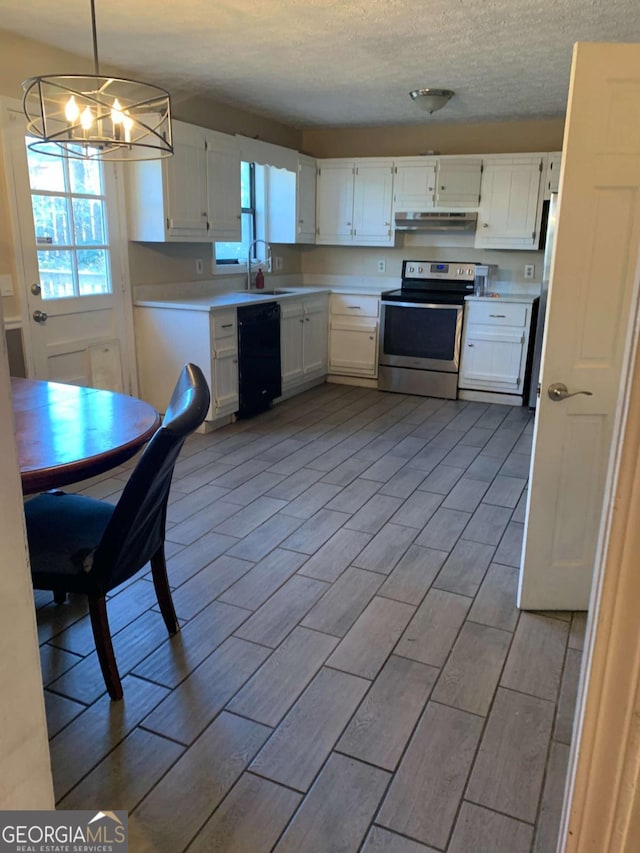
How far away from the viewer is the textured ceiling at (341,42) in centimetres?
299

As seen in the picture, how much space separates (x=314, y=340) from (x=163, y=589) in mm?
3858

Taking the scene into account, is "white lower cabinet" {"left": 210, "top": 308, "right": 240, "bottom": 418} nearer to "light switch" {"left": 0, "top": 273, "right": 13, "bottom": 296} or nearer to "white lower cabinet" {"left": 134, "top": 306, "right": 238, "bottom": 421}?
"white lower cabinet" {"left": 134, "top": 306, "right": 238, "bottom": 421}

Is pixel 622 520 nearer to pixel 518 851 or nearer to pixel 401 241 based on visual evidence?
pixel 518 851

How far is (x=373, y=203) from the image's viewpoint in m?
5.90

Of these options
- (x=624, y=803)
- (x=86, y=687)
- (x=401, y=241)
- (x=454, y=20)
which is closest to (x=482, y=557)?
(x=86, y=687)

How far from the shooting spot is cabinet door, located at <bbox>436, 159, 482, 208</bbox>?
5.46m

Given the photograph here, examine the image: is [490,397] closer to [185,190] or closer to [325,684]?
[185,190]

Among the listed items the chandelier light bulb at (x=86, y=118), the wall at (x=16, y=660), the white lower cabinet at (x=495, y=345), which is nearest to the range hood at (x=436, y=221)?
the white lower cabinet at (x=495, y=345)

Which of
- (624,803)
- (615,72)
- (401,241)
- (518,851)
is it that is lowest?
(518,851)

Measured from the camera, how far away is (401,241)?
6.13m

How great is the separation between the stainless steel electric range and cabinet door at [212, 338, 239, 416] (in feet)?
5.59

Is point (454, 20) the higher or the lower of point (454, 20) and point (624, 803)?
the higher

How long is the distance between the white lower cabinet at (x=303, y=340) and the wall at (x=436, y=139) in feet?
5.14

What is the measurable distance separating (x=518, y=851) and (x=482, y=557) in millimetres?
1474
